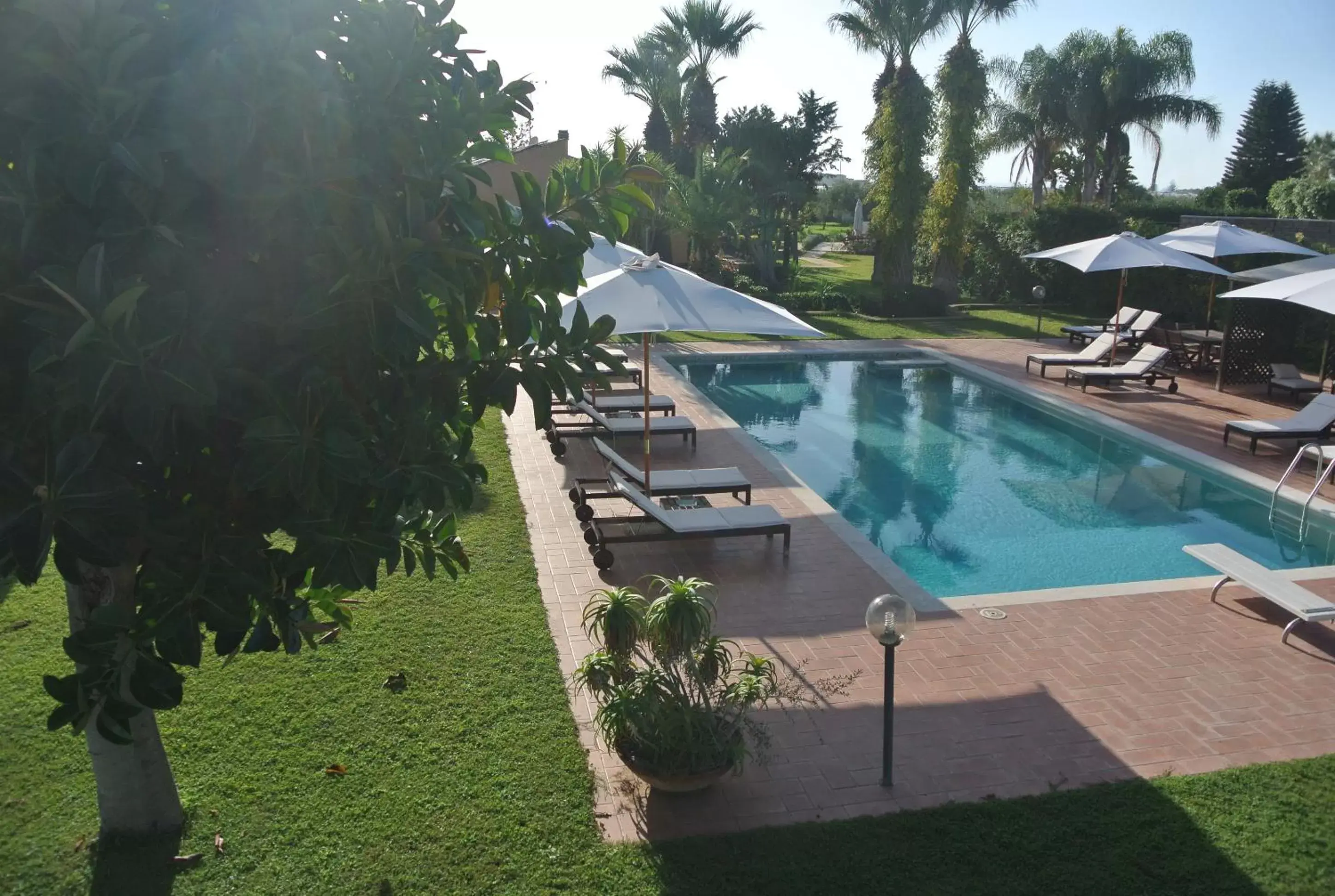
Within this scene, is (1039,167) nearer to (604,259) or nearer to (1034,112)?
(1034,112)

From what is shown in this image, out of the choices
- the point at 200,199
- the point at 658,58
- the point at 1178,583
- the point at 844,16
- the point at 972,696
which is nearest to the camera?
the point at 200,199

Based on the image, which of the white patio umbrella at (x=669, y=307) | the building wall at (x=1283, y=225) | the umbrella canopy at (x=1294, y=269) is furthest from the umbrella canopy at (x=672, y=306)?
the building wall at (x=1283, y=225)

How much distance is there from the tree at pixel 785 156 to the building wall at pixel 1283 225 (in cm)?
1231

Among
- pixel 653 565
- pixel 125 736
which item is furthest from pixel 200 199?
pixel 653 565

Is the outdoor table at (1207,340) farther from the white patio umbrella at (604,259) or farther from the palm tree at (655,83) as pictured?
the palm tree at (655,83)

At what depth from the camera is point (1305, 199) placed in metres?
33.7

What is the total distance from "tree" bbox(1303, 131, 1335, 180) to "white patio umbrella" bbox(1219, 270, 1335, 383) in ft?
→ 159

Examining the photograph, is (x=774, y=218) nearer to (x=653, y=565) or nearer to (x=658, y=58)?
(x=658, y=58)

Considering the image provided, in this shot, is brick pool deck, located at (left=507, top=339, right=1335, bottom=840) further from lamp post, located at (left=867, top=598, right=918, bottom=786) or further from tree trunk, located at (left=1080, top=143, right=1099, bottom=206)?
tree trunk, located at (left=1080, top=143, right=1099, bottom=206)

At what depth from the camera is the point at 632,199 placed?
3811mm

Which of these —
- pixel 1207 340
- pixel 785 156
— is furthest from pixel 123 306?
pixel 785 156

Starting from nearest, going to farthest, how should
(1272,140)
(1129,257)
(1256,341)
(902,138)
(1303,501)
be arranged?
(1303,501)
(1129,257)
(1256,341)
(902,138)
(1272,140)

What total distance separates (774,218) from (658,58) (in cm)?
1266

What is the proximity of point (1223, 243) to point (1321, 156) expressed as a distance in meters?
57.3
